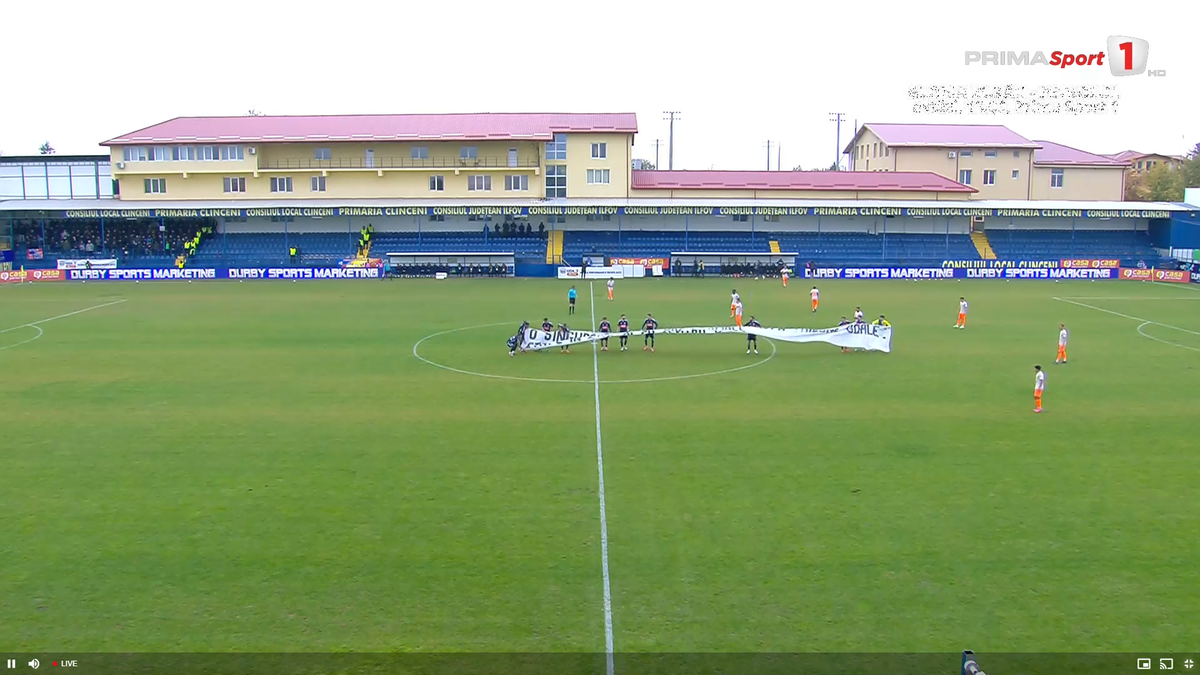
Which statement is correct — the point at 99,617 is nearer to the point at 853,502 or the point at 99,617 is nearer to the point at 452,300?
the point at 853,502

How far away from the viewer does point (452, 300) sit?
4912 cm

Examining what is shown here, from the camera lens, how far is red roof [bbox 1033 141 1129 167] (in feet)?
264

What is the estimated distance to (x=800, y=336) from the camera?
3222 centimetres

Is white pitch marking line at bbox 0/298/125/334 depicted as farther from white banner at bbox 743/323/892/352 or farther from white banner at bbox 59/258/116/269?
white banner at bbox 743/323/892/352

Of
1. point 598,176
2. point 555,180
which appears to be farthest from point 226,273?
point 598,176

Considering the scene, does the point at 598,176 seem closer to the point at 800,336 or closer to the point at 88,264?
the point at 88,264

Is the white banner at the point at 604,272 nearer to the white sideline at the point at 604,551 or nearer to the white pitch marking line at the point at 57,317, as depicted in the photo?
the white pitch marking line at the point at 57,317

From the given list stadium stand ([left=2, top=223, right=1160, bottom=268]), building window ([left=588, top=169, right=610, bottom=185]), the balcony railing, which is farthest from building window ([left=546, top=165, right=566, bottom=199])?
stadium stand ([left=2, top=223, right=1160, bottom=268])

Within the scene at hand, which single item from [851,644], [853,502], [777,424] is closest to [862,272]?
[777,424]

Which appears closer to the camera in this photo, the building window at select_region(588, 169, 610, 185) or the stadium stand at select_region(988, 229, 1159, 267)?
the stadium stand at select_region(988, 229, 1159, 267)

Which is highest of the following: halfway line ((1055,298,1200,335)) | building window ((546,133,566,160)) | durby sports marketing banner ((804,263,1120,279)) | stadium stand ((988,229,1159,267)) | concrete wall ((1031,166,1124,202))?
building window ((546,133,566,160))

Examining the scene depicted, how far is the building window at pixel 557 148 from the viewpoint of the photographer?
74375mm

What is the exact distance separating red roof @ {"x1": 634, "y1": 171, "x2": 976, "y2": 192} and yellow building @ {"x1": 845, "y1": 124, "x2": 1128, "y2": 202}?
123 inches

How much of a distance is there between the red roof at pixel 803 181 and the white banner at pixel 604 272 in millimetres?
12301
